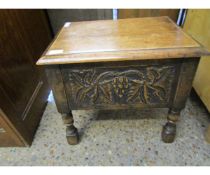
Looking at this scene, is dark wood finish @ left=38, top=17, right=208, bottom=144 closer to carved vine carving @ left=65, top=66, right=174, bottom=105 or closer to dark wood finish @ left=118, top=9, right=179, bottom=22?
carved vine carving @ left=65, top=66, right=174, bottom=105

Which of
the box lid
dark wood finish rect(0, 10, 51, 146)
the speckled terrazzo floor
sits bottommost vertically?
the speckled terrazzo floor

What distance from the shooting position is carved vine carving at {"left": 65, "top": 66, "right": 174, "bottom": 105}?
0.73m

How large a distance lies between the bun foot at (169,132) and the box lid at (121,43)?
452 mm

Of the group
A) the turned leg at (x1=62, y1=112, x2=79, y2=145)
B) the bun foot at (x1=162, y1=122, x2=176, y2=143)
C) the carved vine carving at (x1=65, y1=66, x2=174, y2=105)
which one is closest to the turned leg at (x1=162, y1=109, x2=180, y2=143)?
the bun foot at (x1=162, y1=122, x2=176, y2=143)

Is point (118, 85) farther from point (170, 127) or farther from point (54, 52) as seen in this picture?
point (170, 127)

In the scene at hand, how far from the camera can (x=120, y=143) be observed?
107 centimetres

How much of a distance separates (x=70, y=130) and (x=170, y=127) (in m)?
0.57

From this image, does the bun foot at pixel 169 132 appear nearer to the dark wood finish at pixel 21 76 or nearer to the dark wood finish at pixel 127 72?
the dark wood finish at pixel 127 72

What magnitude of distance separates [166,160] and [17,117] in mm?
886

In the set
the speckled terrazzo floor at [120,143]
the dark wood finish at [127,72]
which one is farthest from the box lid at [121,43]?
the speckled terrazzo floor at [120,143]

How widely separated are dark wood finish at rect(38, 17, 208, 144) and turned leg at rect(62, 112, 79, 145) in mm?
10

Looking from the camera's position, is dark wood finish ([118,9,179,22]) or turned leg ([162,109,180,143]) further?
dark wood finish ([118,9,179,22])
